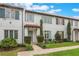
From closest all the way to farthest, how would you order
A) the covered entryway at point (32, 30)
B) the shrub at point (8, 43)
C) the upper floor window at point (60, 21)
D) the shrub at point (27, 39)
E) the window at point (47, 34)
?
the shrub at point (8, 43)
the shrub at point (27, 39)
the covered entryway at point (32, 30)
the window at point (47, 34)
the upper floor window at point (60, 21)

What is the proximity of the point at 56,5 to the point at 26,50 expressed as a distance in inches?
100.0

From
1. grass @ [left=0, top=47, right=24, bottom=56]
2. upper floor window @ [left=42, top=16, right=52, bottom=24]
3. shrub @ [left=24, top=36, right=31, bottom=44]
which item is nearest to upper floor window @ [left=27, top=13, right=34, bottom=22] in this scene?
upper floor window @ [left=42, top=16, right=52, bottom=24]

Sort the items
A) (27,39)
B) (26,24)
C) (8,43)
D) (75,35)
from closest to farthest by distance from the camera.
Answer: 1. (8,43)
2. (27,39)
3. (26,24)
4. (75,35)

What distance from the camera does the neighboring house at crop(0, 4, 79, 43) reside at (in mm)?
13955

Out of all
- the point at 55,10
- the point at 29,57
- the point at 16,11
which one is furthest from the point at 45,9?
the point at 29,57

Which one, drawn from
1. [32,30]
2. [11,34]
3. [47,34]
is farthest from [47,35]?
[11,34]

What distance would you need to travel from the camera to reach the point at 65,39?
14383 millimetres

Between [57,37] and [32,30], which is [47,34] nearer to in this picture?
[57,37]

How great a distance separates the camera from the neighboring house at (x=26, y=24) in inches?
549

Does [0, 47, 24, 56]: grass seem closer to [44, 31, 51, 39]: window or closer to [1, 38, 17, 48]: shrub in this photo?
[1, 38, 17, 48]: shrub

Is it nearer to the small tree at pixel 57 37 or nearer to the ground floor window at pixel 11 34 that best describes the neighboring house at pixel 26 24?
the ground floor window at pixel 11 34

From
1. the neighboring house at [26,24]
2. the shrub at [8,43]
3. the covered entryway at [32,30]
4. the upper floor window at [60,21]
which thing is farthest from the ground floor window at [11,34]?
the upper floor window at [60,21]

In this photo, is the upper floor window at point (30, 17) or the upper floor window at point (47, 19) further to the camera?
the upper floor window at point (47, 19)

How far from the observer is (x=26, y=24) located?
14273mm
